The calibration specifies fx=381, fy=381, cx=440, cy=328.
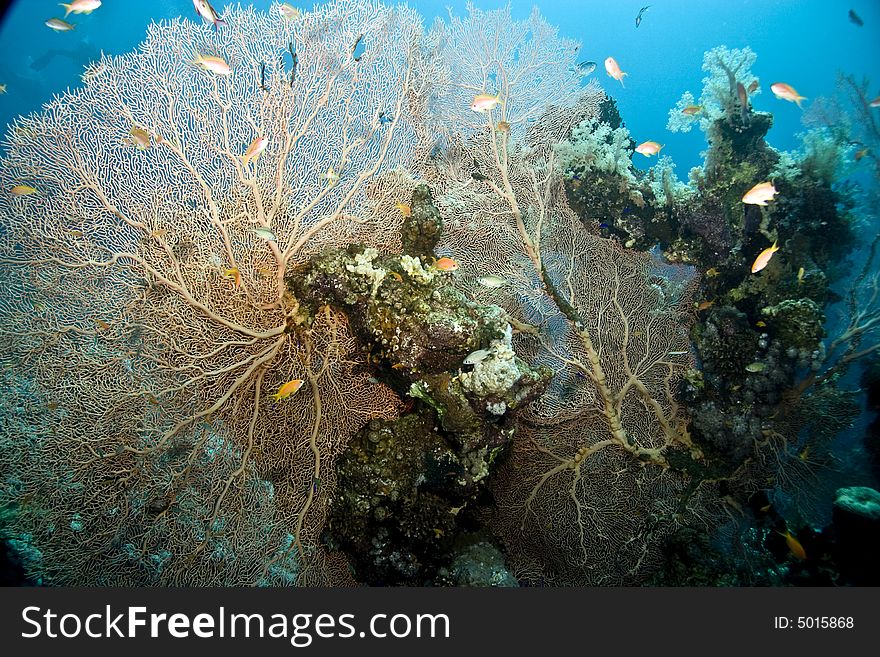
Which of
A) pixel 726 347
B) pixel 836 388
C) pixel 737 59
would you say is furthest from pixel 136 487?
pixel 737 59

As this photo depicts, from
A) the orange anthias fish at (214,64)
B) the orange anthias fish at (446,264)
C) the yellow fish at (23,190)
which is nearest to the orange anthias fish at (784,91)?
the orange anthias fish at (446,264)

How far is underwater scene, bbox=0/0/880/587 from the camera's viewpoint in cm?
333

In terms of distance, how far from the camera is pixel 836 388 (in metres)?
4.57

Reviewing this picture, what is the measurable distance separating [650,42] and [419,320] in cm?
7808

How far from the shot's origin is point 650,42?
59.0 m

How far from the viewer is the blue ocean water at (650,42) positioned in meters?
27.0

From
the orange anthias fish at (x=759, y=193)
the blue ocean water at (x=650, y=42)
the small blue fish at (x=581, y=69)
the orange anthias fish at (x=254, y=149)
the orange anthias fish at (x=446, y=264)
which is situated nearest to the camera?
the orange anthias fish at (x=254, y=149)

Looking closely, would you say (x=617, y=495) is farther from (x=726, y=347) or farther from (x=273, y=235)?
(x=273, y=235)

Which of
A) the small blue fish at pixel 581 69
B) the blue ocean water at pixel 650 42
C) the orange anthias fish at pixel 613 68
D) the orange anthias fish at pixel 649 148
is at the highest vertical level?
the blue ocean water at pixel 650 42

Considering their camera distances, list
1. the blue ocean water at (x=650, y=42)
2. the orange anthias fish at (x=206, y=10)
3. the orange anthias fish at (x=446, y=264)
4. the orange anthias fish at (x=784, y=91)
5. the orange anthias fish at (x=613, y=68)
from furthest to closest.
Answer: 1. the blue ocean water at (x=650, y=42)
2. the orange anthias fish at (x=613, y=68)
3. the orange anthias fish at (x=784, y=91)
4. the orange anthias fish at (x=446, y=264)
5. the orange anthias fish at (x=206, y=10)

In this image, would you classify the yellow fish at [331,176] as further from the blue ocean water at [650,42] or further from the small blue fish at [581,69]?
the blue ocean water at [650,42]

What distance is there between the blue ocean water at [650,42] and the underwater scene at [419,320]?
18.0 metres

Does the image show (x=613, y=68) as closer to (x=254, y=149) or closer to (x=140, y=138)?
(x=254, y=149)

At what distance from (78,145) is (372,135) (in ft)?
8.53
